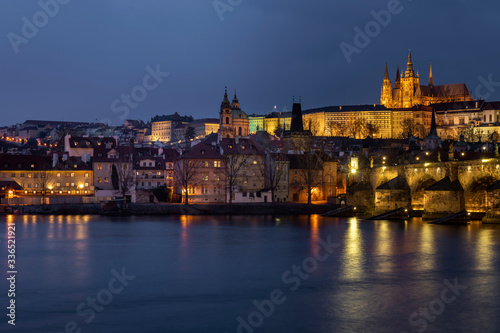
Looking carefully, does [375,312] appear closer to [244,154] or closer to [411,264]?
[411,264]

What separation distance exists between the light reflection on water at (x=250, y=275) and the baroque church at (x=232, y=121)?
118 m

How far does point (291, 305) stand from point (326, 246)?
14797mm

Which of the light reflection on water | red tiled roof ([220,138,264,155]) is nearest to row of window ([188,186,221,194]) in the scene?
red tiled roof ([220,138,264,155])

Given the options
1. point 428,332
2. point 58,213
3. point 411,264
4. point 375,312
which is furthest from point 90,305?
point 58,213

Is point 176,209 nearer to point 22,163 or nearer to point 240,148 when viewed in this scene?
point 240,148

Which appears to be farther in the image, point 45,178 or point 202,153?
point 45,178

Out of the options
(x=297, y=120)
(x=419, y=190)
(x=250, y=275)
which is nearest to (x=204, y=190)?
(x=419, y=190)

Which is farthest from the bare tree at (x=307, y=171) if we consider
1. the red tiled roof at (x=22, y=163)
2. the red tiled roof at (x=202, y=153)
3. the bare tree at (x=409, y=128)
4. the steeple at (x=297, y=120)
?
the bare tree at (x=409, y=128)

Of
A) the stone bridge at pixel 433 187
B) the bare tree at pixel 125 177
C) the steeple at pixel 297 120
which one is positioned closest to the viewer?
the stone bridge at pixel 433 187

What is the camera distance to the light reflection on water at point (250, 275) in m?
20.9

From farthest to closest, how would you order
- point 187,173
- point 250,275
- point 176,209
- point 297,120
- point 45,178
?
point 297,120 < point 45,178 < point 187,173 < point 176,209 < point 250,275

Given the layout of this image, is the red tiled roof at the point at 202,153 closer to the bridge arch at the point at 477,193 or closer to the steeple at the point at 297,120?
the bridge arch at the point at 477,193

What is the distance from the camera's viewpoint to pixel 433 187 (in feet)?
168

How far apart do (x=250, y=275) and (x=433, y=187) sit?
26990 mm
